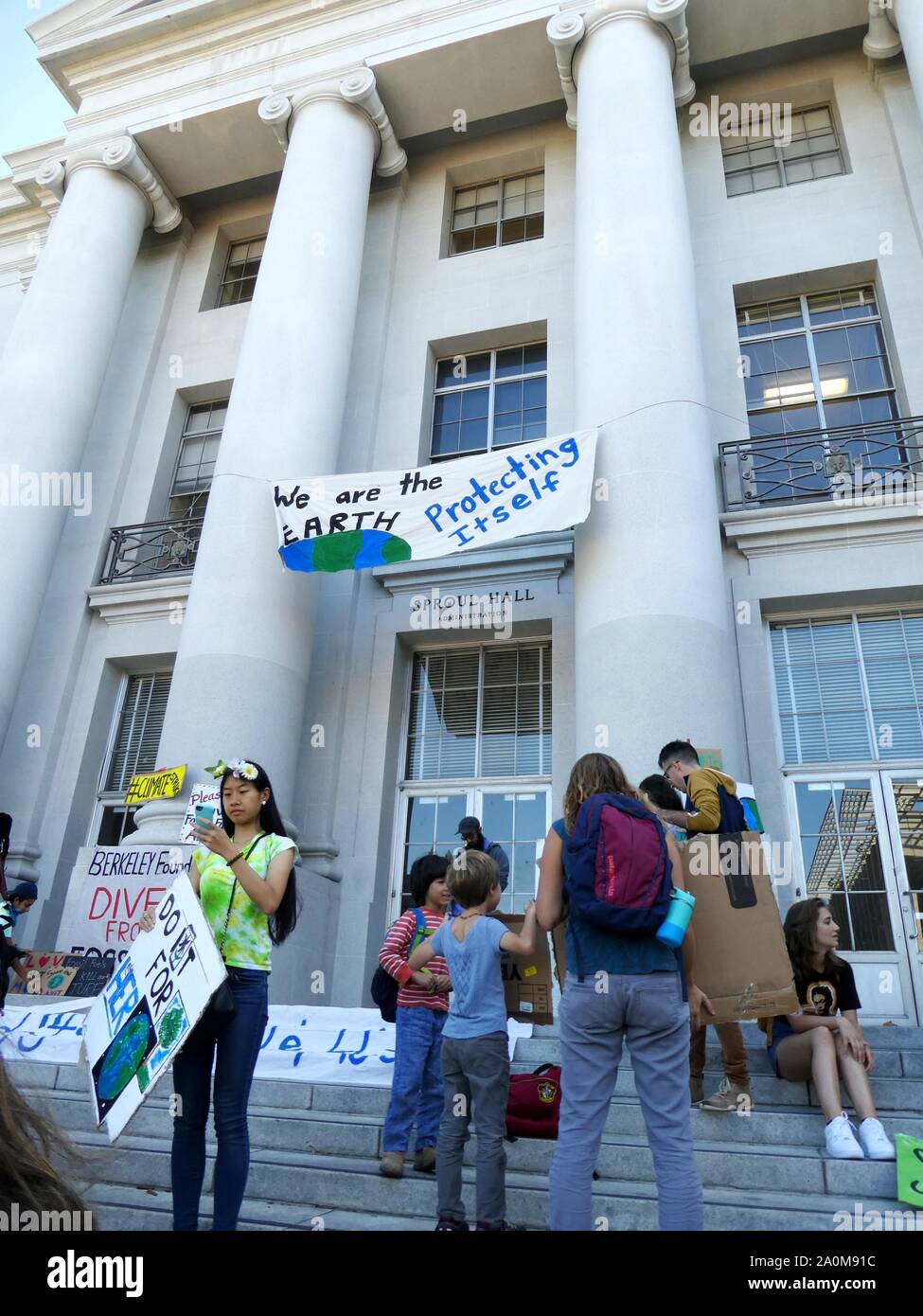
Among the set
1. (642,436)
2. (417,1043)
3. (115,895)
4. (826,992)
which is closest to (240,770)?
(417,1043)

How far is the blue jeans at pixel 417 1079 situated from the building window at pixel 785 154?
40.6 feet

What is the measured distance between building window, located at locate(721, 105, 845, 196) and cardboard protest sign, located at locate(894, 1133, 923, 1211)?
12.6m

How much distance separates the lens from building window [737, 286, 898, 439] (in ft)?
37.4

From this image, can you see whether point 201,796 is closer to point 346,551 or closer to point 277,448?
point 346,551

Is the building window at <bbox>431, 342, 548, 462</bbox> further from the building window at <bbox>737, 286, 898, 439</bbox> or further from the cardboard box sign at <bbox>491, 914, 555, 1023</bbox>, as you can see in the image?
the cardboard box sign at <bbox>491, 914, 555, 1023</bbox>

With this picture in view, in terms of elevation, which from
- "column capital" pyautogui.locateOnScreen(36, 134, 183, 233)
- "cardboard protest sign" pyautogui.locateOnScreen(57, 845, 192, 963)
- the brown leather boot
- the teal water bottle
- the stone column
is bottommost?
the brown leather boot

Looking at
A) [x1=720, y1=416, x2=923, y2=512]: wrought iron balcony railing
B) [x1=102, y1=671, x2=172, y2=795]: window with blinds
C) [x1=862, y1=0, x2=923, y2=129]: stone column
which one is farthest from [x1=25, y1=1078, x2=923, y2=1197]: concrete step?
[x1=862, y1=0, x2=923, y2=129]: stone column

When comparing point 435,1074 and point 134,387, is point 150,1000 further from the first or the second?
point 134,387

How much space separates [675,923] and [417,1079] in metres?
2.21

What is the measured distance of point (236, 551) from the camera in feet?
34.2

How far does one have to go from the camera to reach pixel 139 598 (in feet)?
41.8

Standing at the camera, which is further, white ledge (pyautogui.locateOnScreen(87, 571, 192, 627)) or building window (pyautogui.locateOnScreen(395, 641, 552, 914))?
white ledge (pyautogui.locateOnScreen(87, 571, 192, 627))
